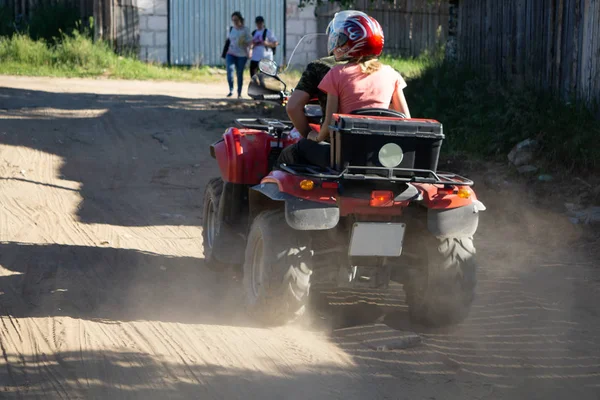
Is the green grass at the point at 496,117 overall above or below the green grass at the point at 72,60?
below

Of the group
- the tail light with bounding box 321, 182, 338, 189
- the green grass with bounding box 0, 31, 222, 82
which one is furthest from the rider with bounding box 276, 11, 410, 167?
the green grass with bounding box 0, 31, 222, 82

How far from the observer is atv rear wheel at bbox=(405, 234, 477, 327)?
212 inches

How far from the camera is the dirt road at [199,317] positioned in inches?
183

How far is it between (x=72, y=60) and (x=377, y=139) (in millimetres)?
16596

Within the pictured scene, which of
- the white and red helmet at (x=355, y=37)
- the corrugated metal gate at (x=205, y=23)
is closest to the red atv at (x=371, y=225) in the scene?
the white and red helmet at (x=355, y=37)

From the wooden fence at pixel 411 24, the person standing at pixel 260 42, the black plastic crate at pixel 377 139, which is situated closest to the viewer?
the black plastic crate at pixel 377 139

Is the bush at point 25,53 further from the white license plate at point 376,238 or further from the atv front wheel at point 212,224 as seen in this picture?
the white license plate at point 376,238

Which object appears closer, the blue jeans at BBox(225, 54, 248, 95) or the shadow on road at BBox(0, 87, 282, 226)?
the shadow on road at BBox(0, 87, 282, 226)

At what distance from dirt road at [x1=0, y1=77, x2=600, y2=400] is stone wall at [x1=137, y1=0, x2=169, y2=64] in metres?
12.1

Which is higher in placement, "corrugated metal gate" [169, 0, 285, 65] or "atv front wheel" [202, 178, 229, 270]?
"corrugated metal gate" [169, 0, 285, 65]

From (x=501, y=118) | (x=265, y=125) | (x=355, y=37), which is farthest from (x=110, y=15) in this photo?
(x=355, y=37)

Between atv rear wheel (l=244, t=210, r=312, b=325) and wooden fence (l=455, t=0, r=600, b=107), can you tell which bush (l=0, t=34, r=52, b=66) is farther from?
atv rear wheel (l=244, t=210, r=312, b=325)

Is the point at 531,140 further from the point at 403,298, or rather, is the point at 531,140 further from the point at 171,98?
the point at 171,98

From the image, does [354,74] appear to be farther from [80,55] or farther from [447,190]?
[80,55]
